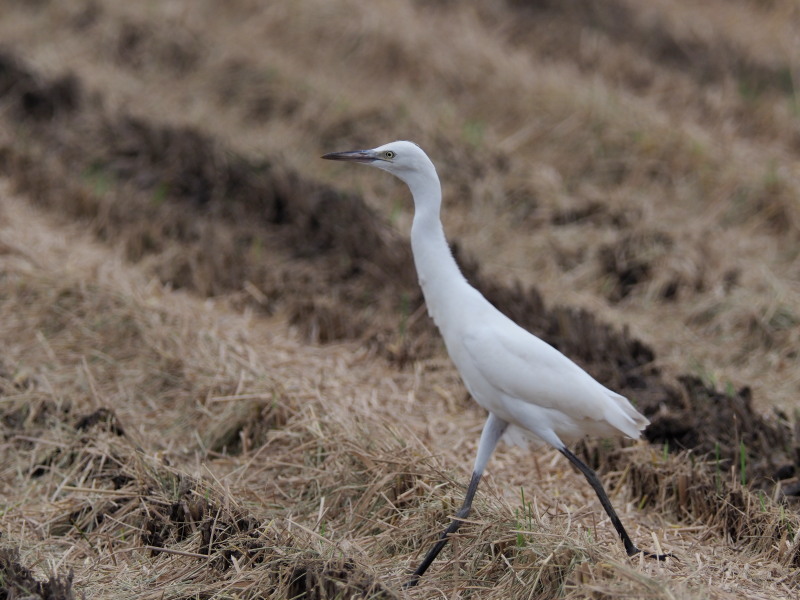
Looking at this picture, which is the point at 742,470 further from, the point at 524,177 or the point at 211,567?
the point at 524,177

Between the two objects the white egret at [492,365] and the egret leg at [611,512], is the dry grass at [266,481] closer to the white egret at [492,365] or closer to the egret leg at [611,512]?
the egret leg at [611,512]

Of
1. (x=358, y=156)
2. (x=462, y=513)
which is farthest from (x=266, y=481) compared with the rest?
(x=358, y=156)

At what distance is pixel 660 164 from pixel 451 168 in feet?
6.59

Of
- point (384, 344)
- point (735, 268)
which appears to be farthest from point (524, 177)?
point (384, 344)

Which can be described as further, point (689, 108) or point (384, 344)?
point (689, 108)

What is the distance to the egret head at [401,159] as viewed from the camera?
423 cm

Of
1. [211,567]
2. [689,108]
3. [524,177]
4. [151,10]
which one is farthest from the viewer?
[151,10]

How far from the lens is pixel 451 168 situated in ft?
31.5

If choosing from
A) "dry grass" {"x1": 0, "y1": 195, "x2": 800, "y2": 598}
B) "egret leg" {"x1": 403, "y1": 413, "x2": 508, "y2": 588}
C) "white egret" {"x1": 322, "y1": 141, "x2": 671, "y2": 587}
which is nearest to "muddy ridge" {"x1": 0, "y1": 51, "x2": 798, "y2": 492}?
"dry grass" {"x1": 0, "y1": 195, "x2": 800, "y2": 598}

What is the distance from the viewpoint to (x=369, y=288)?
7309 mm

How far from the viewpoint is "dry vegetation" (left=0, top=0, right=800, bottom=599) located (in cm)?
434

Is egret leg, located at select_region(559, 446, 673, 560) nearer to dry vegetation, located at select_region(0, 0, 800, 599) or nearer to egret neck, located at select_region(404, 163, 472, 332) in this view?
dry vegetation, located at select_region(0, 0, 800, 599)

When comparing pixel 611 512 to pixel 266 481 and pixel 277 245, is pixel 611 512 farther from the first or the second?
pixel 277 245

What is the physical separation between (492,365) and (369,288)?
10.6 feet
